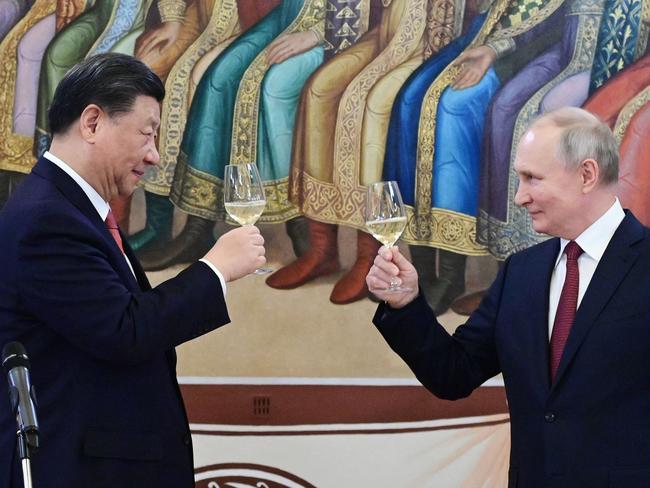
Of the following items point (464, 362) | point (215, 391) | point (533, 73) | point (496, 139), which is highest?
point (533, 73)

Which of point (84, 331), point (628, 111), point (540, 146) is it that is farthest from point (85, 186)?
point (628, 111)

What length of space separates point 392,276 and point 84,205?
843 millimetres

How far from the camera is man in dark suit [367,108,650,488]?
A: 252 cm

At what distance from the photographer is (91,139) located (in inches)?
94.9

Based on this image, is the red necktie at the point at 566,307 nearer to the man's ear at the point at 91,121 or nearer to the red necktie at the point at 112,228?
the red necktie at the point at 112,228

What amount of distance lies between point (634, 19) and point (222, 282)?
2.35 m

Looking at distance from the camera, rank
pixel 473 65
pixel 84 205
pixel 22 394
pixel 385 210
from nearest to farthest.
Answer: pixel 22 394 < pixel 84 205 < pixel 385 210 < pixel 473 65

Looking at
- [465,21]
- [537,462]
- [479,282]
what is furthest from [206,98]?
[537,462]

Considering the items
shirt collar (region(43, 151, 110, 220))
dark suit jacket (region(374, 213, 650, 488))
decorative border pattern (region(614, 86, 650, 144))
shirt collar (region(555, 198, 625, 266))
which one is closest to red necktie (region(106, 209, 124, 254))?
shirt collar (region(43, 151, 110, 220))

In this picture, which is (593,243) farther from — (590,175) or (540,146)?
(540,146)

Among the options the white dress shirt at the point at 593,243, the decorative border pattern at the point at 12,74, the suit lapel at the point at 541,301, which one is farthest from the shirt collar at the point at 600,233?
the decorative border pattern at the point at 12,74

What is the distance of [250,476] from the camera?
159 inches

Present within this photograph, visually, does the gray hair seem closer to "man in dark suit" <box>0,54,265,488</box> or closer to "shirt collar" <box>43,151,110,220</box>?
"man in dark suit" <box>0,54,265,488</box>

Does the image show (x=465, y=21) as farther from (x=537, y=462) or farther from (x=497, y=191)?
(x=537, y=462)
